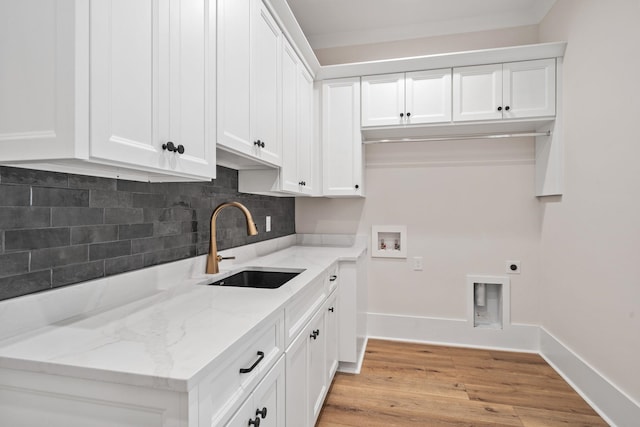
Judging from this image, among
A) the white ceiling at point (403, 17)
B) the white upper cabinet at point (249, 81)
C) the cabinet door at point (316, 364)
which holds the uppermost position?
the white ceiling at point (403, 17)

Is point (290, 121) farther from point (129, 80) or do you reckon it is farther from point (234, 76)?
point (129, 80)

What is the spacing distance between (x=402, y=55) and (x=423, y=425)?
117 inches

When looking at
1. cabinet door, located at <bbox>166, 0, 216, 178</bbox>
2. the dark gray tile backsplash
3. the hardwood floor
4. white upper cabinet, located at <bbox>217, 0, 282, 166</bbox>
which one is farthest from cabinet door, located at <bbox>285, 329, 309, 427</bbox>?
white upper cabinet, located at <bbox>217, 0, 282, 166</bbox>

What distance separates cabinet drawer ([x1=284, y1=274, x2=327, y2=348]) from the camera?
1.34 meters

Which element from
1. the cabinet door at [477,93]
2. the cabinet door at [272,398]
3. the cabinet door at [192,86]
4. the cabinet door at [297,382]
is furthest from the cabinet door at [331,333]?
the cabinet door at [477,93]

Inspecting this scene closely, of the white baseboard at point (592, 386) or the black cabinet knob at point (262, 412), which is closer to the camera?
the black cabinet knob at point (262, 412)

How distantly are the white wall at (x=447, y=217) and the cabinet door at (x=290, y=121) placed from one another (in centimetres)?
102

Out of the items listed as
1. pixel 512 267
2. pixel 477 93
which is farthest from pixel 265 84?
pixel 512 267

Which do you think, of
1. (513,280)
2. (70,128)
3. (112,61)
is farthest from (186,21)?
(513,280)

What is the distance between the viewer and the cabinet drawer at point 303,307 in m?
1.34

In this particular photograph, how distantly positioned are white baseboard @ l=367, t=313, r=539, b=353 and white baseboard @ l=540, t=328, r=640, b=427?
0.58ft

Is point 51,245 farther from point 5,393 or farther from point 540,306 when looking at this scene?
point 540,306

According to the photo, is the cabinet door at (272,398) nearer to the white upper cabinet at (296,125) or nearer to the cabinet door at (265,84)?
the cabinet door at (265,84)

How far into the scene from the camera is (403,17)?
2.96 metres
